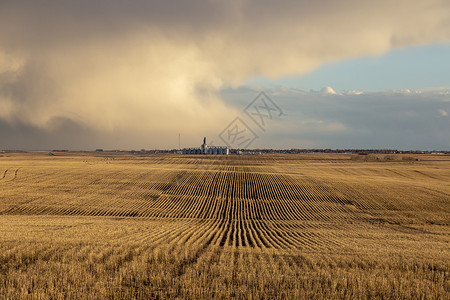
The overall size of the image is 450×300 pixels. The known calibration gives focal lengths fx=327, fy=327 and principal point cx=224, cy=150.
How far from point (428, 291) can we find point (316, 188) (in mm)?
41448

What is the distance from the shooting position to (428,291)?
8648 millimetres

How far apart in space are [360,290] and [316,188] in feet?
137

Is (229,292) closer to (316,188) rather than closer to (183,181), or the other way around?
(316,188)

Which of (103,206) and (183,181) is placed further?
(183,181)

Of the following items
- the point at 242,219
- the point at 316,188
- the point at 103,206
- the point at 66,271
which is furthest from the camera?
the point at 316,188

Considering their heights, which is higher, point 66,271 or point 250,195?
point 66,271

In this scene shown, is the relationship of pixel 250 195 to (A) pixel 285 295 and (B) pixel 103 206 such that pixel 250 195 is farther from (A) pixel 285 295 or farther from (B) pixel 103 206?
(A) pixel 285 295

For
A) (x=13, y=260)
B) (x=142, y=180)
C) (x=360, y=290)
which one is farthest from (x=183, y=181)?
(x=360, y=290)

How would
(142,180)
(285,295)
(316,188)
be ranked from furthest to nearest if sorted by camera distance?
(142,180)
(316,188)
(285,295)

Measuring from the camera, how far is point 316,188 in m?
49.2

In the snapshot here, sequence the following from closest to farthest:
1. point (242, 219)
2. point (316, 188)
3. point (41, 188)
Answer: point (242, 219), point (41, 188), point (316, 188)

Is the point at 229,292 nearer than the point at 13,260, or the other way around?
the point at 229,292

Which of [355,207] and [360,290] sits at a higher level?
[360,290]

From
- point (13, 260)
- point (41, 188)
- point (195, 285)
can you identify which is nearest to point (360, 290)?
point (195, 285)
